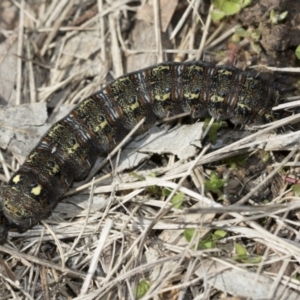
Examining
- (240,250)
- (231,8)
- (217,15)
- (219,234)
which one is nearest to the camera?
(240,250)

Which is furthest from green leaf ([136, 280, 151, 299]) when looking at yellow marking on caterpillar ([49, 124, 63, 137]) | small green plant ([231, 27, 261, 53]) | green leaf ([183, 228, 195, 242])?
small green plant ([231, 27, 261, 53])

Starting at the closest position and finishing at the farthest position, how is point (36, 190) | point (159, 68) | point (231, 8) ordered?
point (36, 190) → point (159, 68) → point (231, 8)

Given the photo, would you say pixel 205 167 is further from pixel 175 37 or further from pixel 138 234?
pixel 175 37

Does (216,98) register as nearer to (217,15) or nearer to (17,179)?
(217,15)

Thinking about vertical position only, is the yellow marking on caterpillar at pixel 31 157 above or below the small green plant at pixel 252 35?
below

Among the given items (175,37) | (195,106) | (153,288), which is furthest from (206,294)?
(175,37)

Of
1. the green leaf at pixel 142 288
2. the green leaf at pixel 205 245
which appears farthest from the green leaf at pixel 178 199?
the green leaf at pixel 142 288

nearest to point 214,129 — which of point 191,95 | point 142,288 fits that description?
point 191,95

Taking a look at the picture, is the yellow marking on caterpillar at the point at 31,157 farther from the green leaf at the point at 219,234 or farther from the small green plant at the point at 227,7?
the small green plant at the point at 227,7
